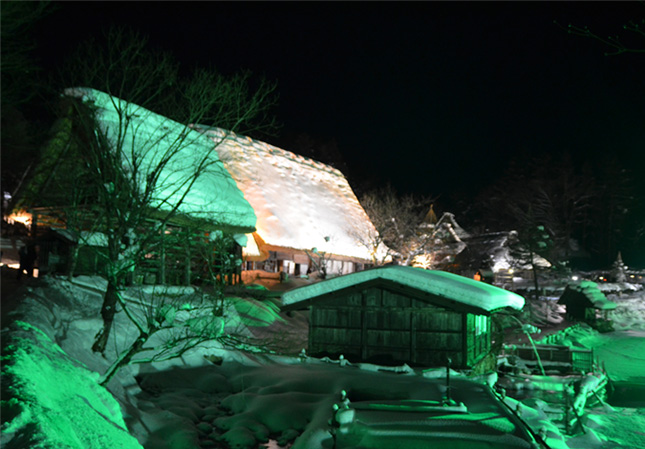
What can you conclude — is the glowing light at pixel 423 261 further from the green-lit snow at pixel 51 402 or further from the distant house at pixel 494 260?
the green-lit snow at pixel 51 402

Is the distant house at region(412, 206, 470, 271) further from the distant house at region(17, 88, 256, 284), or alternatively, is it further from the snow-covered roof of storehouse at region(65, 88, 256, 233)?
the distant house at region(17, 88, 256, 284)

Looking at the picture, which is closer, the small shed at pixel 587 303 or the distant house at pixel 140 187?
the distant house at pixel 140 187

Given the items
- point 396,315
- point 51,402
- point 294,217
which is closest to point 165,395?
point 51,402

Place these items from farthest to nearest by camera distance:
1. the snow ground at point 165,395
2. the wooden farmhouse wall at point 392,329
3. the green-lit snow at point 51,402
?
the wooden farmhouse wall at point 392,329 → the snow ground at point 165,395 → the green-lit snow at point 51,402

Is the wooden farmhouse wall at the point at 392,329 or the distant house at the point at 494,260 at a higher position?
the distant house at the point at 494,260

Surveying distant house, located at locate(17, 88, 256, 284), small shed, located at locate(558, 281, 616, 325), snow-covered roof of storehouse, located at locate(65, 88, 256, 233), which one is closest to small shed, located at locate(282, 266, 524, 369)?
distant house, located at locate(17, 88, 256, 284)

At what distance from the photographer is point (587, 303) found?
110ft

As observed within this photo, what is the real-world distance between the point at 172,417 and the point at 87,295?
6714 millimetres

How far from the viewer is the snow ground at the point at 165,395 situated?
564cm

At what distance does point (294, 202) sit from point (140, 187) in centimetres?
1906

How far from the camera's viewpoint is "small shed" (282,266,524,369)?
1457 centimetres

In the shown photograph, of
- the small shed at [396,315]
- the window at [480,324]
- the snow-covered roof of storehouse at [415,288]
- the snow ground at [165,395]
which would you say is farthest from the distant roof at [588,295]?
the small shed at [396,315]

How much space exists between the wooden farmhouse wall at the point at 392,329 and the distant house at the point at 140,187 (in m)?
5.35

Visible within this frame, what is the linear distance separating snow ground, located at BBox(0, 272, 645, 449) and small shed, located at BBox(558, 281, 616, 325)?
53.8ft
